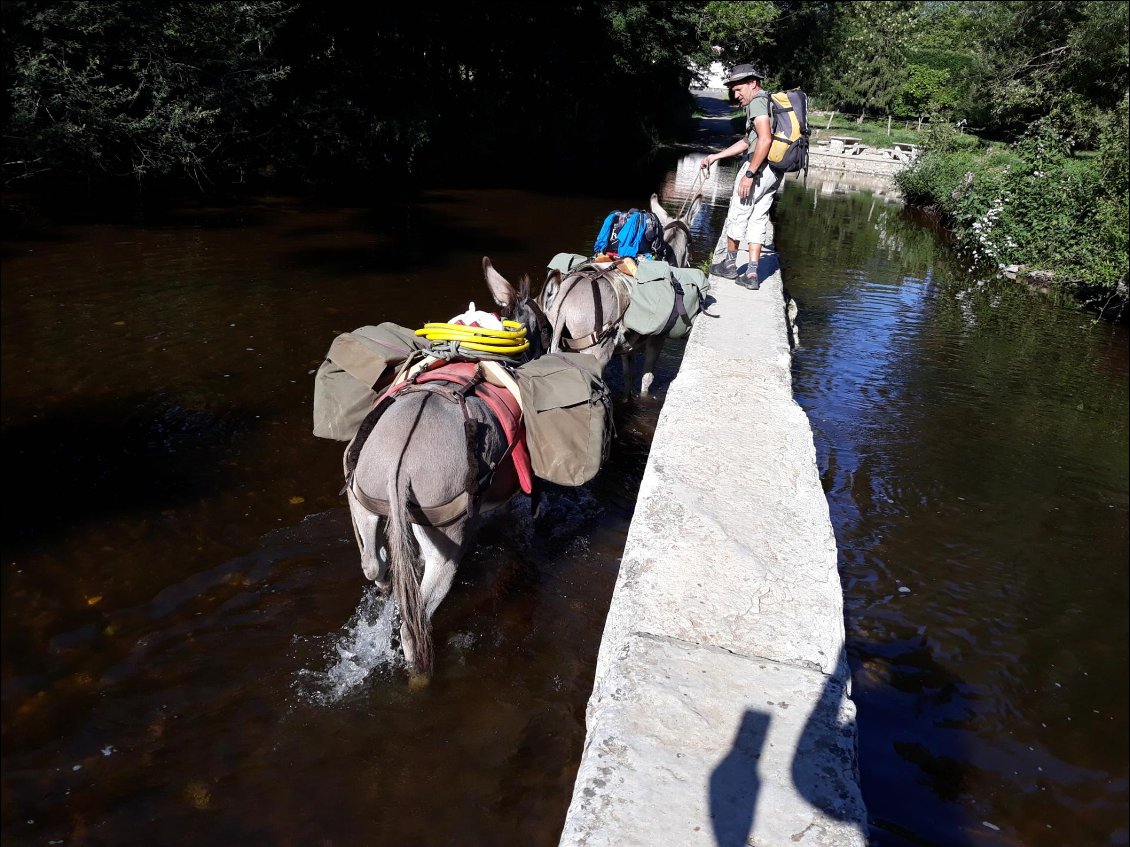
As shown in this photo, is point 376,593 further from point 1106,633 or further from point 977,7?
point 977,7

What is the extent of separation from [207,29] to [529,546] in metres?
16.0

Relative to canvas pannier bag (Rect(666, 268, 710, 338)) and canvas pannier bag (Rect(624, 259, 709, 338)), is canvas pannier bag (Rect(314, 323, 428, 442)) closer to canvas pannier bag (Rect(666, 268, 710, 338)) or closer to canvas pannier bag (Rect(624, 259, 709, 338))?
canvas pannier bag (Rect(624, 259, 709, 338))

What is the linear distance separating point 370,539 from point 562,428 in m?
1.11

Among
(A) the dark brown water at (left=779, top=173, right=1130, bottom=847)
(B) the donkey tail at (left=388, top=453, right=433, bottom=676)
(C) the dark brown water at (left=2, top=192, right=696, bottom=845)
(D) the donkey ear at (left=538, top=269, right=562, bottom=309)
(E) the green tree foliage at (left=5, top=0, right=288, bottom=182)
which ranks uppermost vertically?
(E) the green tree foliage at (left=5, top=0, right=288, bottom=182)

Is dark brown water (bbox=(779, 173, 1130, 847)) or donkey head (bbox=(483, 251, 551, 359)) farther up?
donkey head (bbox=(483, 251, 551, 359))

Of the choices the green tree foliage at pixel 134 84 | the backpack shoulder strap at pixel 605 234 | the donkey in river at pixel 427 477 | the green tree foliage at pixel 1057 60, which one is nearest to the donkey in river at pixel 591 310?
the backpack shoulder strap at pixel 605 234

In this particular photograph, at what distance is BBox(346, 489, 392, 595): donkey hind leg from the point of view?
148 inches

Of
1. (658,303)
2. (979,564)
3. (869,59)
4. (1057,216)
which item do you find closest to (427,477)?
(658,303)

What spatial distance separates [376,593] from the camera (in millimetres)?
4660

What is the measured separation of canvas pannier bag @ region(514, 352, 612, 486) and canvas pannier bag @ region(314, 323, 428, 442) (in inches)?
28.0

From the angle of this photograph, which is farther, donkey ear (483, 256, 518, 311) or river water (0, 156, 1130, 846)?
donkey ear (483, 256, 518, 311)

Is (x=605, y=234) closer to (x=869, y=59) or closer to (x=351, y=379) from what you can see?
(x=351, y=379)

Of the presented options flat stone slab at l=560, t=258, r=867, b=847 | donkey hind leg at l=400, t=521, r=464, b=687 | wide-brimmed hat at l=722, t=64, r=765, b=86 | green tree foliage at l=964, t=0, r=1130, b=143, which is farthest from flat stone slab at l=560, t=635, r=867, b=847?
green tree foliage at l=964, t=0, r=1130, b=143

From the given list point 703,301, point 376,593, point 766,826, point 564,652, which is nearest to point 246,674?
point 376,593
